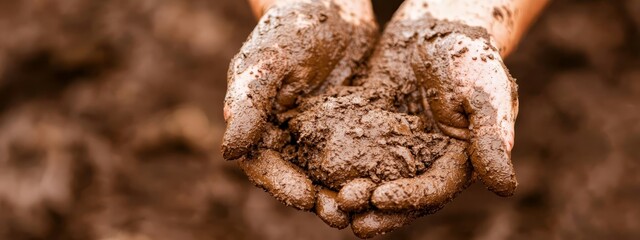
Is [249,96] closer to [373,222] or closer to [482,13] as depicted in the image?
[373,222]

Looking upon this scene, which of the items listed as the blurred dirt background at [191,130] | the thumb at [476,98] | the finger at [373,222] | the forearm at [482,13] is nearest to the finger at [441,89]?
the thumb at [476,98]

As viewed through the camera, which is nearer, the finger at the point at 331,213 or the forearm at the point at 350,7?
the finger at the point at 331,213

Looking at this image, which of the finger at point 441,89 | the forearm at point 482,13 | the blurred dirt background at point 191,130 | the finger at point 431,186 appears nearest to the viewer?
the finger at point 431,186

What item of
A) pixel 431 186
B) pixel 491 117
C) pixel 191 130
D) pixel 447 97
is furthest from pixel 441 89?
pixel 191 130

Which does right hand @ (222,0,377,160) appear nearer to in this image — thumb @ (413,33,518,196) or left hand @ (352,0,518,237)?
left hand @ (352,0,518,237)

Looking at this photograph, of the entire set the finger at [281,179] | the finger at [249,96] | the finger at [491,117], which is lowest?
the finger at [491,117]

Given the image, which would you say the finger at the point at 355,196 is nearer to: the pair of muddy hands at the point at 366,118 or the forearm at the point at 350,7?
the pair of muddy hands at the point at 366,118

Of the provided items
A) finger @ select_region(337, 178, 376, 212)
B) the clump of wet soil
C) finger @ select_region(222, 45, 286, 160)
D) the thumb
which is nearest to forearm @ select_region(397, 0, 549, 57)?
the thumb
